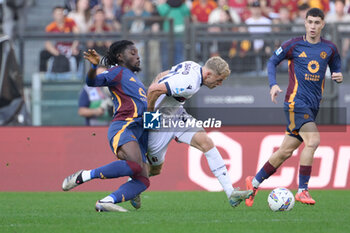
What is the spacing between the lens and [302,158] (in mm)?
9930

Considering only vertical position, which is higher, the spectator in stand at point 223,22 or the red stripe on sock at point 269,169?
the spectator in stand at point 223,22

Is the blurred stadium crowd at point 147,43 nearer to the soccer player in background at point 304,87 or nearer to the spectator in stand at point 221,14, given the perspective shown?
the spectator in stand at point 221,14

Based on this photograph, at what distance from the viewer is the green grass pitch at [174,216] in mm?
7344

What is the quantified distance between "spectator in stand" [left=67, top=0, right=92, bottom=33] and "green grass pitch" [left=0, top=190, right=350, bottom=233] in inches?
238

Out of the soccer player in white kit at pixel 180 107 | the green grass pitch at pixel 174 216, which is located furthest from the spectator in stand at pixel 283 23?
the soccer player in white kit at pixel 180 107

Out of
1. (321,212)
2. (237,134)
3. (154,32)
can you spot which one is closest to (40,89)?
(154,32)

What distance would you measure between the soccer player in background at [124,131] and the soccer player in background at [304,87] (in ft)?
6.26

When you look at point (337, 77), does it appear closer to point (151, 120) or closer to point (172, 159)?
point (151, 120)

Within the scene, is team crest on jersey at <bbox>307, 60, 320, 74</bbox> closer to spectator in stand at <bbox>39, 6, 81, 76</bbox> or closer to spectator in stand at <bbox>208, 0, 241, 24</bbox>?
spectator in stand at <bbox>39, 6, 81, 76</bbox>

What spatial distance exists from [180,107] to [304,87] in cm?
Answer: 165

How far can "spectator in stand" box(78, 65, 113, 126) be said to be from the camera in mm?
14477

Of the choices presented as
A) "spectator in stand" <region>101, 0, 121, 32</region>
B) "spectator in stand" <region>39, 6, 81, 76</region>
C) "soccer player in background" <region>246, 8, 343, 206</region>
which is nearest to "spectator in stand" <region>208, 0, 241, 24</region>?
"spectator in stand" <region>101, 0, 121, 32</region>

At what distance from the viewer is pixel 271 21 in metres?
16.8

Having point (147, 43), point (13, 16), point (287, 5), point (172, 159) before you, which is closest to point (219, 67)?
point (172, 159)
